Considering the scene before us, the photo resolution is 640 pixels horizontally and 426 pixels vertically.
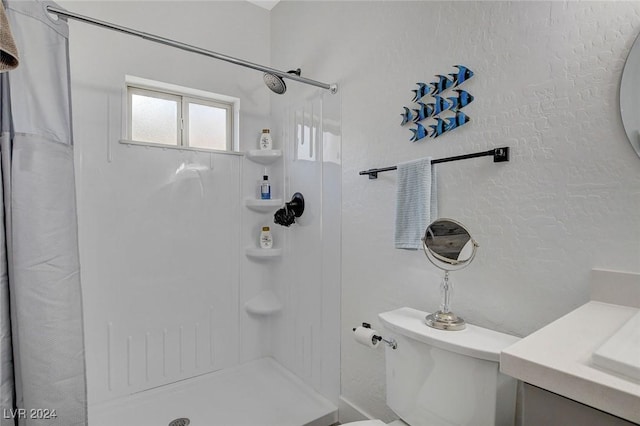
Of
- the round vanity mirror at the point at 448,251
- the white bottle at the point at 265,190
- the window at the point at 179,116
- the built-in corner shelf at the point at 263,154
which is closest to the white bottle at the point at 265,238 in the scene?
the white bottle at the point at 265,190

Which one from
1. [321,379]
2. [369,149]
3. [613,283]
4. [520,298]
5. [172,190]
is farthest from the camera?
[172,190]

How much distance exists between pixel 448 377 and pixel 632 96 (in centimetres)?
89

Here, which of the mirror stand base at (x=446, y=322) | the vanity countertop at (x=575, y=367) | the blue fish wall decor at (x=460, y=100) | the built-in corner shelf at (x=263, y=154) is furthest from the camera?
the built-in corner shelf at (x=263, y=154)

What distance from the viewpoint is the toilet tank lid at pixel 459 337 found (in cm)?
95

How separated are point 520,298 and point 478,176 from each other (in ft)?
1.38

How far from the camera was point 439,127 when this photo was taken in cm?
132

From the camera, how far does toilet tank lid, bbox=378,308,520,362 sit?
0.95 meters

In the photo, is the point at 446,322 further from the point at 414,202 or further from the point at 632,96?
the point at 632,96

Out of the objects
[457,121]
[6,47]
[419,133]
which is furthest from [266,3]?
[6,47]

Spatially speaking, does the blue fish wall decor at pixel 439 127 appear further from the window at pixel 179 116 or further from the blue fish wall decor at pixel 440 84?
the window at pixel 179 116

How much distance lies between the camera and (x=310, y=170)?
2.06 meters

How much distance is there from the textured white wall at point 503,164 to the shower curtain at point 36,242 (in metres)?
1.20

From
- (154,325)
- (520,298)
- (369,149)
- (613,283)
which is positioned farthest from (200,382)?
(613,283)

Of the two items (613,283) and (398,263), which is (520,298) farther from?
(398,263)
